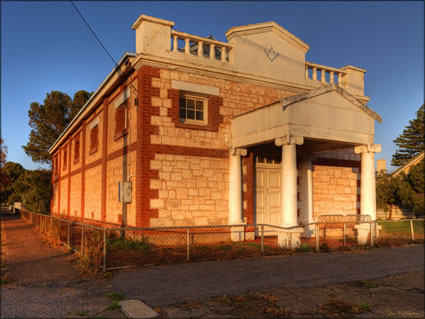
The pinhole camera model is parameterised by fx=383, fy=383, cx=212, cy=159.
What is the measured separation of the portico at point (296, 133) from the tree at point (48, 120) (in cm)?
→ 1575

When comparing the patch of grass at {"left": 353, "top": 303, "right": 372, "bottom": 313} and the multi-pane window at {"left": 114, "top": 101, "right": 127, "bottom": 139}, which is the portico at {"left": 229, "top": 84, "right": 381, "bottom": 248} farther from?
the patch of grass at {"left": 353, "top": 303, "right": 372, "bottom": 313}

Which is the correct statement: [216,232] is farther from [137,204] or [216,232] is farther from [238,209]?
[137,204]

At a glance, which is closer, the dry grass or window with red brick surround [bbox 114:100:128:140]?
the dry grass

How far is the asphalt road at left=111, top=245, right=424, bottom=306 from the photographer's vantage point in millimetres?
6379

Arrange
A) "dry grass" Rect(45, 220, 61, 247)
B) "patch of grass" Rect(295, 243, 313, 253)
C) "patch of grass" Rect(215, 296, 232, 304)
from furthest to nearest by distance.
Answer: "dry grass" Rect(45, 220, 61, 247) < "patch of grass" Rect(295, 243, 313, 253) < "patch of grass" Rect(215, 296, 232, 304)

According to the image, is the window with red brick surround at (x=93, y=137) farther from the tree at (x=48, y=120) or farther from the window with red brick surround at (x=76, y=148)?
the tree at (x=48, y=120)

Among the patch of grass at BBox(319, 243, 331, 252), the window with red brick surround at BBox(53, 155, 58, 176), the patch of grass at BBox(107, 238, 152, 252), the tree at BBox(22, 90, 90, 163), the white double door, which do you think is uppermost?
the tree at BBox(22, 90, 90, 163)

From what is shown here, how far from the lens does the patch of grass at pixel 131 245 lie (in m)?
10.2

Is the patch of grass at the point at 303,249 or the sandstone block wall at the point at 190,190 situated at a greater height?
the sandstone block wall at the point at 190,190

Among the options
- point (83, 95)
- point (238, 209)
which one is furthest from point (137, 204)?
point (83, 95)

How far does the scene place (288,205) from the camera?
1058 centimetres

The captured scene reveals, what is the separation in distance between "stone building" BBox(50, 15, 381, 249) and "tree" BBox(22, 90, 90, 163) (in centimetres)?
1076

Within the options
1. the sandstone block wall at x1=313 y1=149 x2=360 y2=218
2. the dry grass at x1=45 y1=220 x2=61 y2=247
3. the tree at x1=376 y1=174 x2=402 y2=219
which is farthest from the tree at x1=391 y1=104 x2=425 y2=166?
the dry grass at x1=45 y1=220 x2=61 y2=247

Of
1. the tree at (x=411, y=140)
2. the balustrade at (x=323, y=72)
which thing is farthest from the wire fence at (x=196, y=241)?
the tree at (x=411, y=140)
